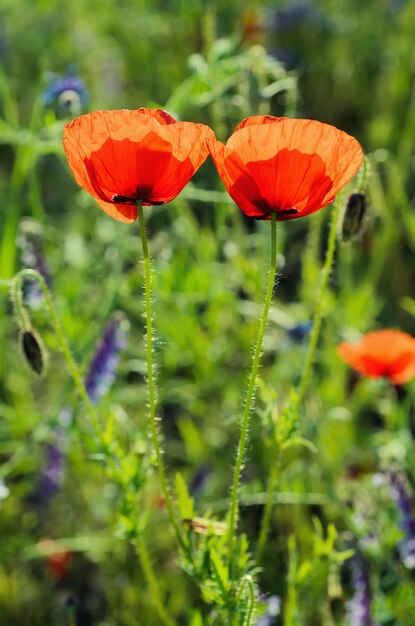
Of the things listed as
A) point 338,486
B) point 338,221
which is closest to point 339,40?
point 338,486

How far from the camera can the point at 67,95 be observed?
6.61ft

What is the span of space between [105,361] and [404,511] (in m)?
0.72

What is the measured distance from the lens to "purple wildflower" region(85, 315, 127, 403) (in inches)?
77.7

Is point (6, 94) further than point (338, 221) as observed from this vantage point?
Yes

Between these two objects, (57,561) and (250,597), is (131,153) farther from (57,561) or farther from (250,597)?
(57,561)

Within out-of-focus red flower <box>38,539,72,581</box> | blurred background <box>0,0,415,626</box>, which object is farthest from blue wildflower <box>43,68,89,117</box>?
out-of-focus red flower <box>38,539,72,581</box>

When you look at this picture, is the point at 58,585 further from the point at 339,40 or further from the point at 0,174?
the point at 339,40

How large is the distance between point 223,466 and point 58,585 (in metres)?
0.56

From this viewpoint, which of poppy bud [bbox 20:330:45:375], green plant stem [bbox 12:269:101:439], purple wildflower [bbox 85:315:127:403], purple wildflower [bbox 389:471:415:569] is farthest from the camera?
purple wildflower [bbox 85:315:127:403]

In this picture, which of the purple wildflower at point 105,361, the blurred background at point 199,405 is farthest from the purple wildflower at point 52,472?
the purple wildflower at point 105,361

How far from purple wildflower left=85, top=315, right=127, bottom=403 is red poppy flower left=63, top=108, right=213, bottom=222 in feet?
2.71

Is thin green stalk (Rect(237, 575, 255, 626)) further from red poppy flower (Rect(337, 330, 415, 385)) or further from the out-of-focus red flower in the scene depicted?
the out-of-focus red flower

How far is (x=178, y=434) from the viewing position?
9.59 ft

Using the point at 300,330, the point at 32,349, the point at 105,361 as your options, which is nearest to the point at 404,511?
the point at 300,330
